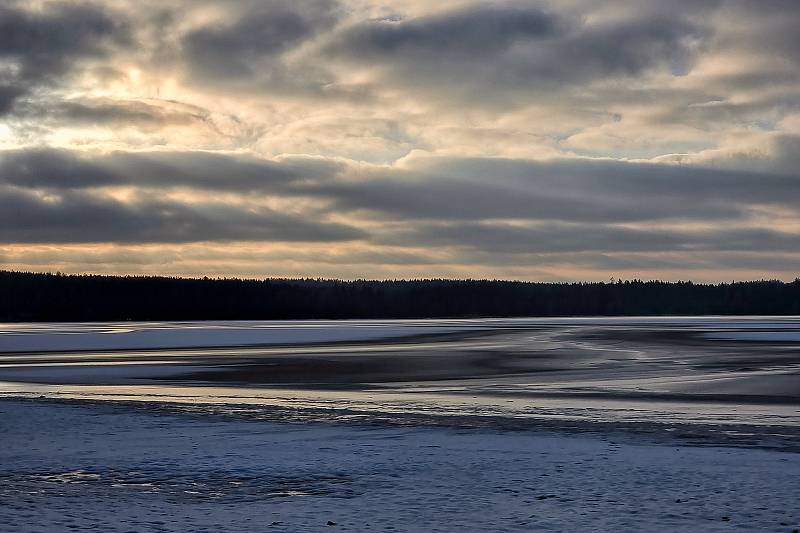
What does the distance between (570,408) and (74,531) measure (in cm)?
1546

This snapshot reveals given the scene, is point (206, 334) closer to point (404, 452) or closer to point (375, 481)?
point (404, 452)

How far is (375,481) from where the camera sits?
46.8 ft

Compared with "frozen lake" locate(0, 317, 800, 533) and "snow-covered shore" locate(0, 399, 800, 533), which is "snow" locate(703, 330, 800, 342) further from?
"snow-covered shore" locate(0, 399, 800, 533)

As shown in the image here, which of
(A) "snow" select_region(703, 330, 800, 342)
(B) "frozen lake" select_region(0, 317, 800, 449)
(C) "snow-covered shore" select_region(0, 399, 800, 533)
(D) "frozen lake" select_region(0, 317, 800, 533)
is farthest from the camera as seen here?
(A) "snow" select_region(703, 330, 800, 342)

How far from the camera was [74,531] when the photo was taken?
35.6ft

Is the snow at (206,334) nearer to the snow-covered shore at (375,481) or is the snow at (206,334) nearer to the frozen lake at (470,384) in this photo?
the frozen lake at (470,384)

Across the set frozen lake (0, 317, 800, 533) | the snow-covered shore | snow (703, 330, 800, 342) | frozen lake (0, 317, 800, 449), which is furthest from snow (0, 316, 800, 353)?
the snow-covered shore

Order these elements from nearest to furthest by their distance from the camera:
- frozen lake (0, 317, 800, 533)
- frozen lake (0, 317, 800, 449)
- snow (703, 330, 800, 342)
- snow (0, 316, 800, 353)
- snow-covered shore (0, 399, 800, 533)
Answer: snow-covered shore (0, 399, 800, 533) → frozen lake (0, 317, 800, 533) → frozen lake (0, 317, 800, 449) → snow (0, 316, 800, 353) → snow (703, 330, 800, 342)

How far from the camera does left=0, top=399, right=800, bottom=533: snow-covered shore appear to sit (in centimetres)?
1148

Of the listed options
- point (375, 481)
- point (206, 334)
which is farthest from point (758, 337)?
point (375, 481)

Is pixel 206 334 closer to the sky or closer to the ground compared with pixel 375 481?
closer to the ground

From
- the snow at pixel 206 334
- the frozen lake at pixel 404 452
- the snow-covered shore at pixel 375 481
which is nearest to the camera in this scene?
the snow-covered shore at pixel 375 481

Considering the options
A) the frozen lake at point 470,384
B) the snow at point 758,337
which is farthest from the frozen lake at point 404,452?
the snow at point 758,337

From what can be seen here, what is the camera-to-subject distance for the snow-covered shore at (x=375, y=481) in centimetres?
1148
